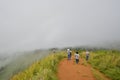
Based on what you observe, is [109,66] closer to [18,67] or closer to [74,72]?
[74,72]

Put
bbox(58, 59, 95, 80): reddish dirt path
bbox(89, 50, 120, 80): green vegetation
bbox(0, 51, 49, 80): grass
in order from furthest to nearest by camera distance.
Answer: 1. bbox(0, 51, 49, 80): grass
2. bbox(89, 50, 120, 80): green vegetation
3. bbox(58, 59, 95, 80): reddish dirt path

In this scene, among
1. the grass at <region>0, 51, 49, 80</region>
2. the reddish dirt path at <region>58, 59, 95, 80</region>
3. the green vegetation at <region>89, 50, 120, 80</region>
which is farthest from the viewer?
the grass at <region>0, 51, 49, 80</region>

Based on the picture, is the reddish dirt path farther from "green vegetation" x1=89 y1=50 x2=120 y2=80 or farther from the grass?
the grass

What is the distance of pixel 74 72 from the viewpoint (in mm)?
28516

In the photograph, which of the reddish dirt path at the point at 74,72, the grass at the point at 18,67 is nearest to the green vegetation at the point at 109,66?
the reddish dirt path at the point at 74,72

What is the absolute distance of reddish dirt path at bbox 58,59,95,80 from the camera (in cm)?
2659

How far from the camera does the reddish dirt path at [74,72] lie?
2659cm

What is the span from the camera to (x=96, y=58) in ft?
118

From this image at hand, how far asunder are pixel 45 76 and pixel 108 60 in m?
11.1

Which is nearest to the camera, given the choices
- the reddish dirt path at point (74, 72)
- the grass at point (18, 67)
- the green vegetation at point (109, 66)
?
the reddish dirt path at point (74, 72)

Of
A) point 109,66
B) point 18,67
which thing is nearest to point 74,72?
point 109,66

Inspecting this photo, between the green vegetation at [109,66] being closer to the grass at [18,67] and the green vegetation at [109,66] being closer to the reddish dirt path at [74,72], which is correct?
Result: the reddish dirt path at [74,72]

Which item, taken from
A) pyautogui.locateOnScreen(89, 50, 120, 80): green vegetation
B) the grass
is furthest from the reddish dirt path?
the grass

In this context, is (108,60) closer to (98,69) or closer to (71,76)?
(98,69)
